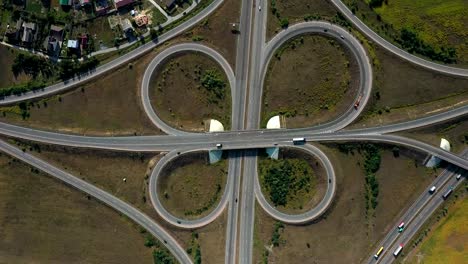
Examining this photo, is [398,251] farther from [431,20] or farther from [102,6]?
[102,6]

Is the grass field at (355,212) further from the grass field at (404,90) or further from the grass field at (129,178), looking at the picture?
the grass field at (129,178)

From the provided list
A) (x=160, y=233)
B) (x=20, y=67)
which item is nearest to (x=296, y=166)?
(x=160, y=233)

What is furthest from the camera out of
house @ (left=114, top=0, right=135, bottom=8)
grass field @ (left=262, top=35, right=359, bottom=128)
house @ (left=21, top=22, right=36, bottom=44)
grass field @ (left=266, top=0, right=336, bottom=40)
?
house @ (left=21, top=22, right=36, bottom=44)

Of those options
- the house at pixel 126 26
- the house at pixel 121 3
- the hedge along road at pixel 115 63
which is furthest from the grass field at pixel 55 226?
the house at pixel 121 3

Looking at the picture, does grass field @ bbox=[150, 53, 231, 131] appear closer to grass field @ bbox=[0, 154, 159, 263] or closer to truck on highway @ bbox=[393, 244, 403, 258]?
grass field @ bbox=[0, 154, 159, 263]

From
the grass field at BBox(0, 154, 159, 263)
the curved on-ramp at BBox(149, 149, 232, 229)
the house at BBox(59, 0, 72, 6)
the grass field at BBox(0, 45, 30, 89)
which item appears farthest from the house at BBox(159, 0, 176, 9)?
the grass field at BBox(0, 154, 159, 263)

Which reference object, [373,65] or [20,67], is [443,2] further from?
[20,67]
